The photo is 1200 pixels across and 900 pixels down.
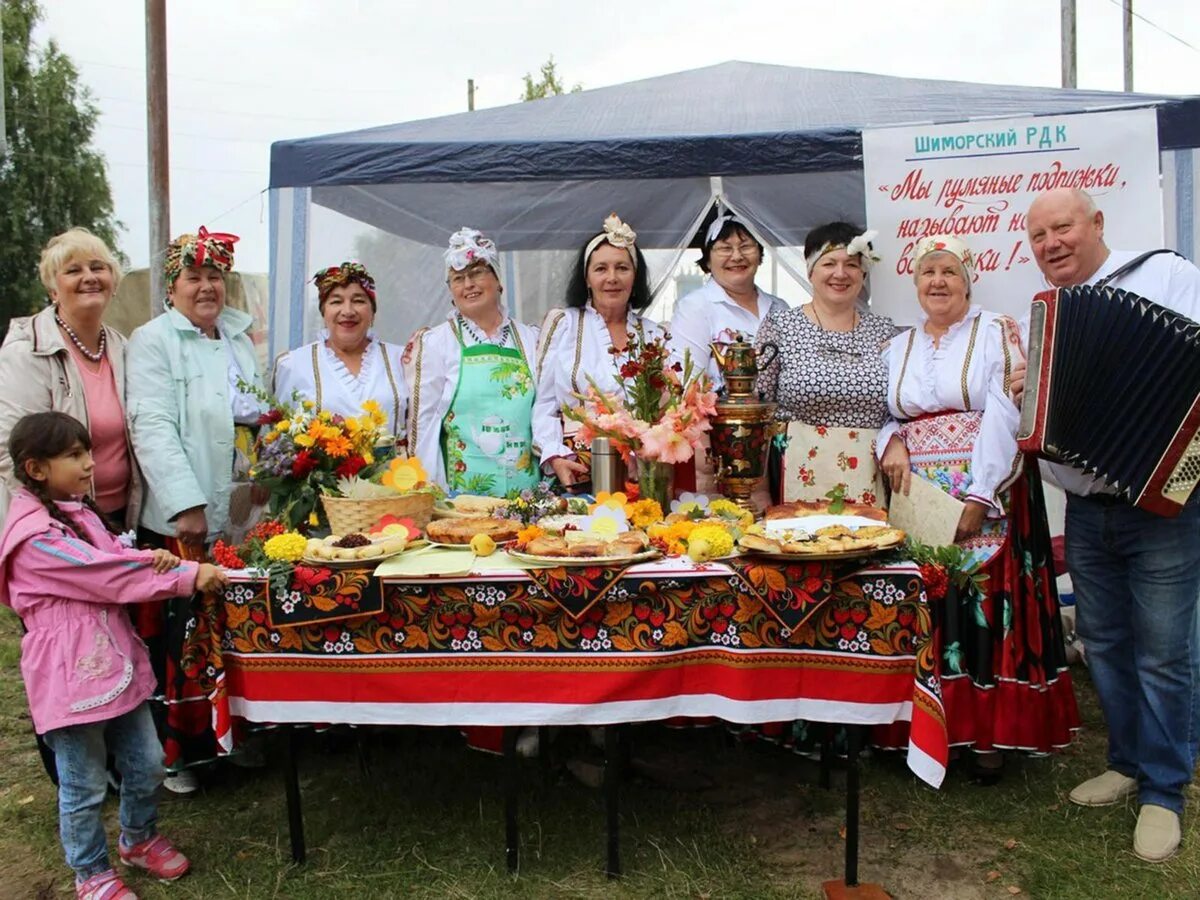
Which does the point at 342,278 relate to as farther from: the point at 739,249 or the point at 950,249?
the point at 950,249

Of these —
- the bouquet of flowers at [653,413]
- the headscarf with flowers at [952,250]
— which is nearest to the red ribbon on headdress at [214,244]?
the bouquet of flowers at [653,413]

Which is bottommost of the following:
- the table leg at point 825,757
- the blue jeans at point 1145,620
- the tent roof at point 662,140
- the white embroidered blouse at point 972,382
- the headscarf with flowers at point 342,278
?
the table leg at point 825,757

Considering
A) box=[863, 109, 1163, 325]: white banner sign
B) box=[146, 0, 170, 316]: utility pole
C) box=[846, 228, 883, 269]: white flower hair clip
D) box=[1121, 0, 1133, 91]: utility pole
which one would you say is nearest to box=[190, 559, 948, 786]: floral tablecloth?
box=[846, 228, 883, 269]: white flower hair clip

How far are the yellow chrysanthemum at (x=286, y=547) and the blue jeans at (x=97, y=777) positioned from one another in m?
0.60

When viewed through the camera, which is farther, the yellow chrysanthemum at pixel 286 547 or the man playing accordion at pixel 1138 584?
the man playing accordion at pixel 1138 584

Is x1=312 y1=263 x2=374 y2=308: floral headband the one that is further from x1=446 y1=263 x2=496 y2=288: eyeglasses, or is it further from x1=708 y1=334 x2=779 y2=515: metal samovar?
x1=708 y1=334 x2=779 y2=515: metal samovar

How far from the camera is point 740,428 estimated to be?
9.93ft

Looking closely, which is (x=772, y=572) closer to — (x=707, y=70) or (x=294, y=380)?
(x=294, y=380)

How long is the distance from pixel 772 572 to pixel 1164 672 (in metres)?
1.37

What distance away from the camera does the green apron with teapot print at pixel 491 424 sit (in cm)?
376

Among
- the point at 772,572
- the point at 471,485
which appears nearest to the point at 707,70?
the point at 471,485

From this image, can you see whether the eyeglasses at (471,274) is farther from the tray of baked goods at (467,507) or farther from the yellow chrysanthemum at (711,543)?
the yellow chrysanthemum at (711,543)

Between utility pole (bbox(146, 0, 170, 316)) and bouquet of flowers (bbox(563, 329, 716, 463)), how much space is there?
7.61 metres

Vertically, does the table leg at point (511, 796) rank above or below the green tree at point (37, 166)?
below
